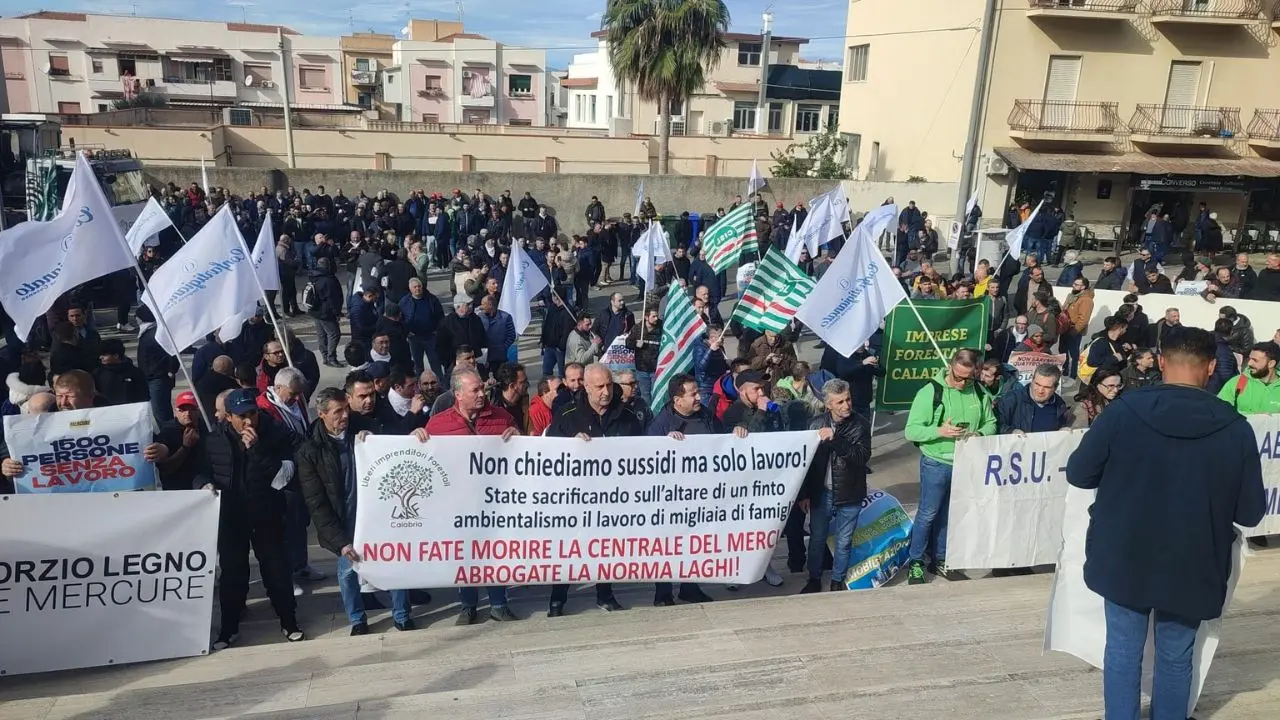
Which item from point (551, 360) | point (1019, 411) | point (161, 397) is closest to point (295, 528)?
point (161, 397)

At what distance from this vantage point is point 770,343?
342 inches

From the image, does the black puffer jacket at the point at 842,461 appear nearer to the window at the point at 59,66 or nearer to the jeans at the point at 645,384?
the jeans at the point at 645,384

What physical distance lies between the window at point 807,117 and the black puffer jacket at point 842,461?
43.8 metres

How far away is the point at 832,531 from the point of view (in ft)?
21.5

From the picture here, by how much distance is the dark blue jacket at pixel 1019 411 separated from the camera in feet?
22.4

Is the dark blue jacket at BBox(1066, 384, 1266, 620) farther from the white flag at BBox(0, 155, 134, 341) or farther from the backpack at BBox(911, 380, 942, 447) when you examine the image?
the white flag at BBox(0, 155, 134, 341)

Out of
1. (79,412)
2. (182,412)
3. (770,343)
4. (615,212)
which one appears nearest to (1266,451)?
(770,343)

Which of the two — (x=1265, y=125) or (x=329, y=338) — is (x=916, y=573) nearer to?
(x=329, y=338)

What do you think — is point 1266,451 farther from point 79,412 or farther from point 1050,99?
point 1050,99

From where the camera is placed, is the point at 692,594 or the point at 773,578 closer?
the point at 692,594

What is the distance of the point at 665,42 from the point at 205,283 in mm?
24701

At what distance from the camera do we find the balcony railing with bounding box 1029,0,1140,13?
1050 inches

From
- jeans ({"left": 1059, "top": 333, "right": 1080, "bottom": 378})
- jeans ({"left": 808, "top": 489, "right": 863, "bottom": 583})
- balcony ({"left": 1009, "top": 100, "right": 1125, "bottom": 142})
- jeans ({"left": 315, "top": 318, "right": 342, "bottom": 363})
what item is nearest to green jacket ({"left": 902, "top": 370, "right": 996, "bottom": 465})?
jeans ({"left": 808, "top": 489, "right": 863, "bottom": 583})

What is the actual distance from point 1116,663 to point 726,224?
10302 mm
